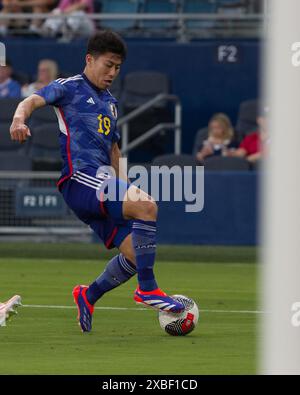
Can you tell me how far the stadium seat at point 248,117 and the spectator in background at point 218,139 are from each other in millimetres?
1039

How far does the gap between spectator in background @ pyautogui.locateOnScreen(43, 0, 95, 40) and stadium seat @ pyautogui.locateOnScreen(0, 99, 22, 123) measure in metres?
1.98

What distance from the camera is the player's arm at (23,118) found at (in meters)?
6.88

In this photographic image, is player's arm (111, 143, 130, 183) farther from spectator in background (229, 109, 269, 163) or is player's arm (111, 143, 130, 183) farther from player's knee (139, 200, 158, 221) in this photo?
spectator in background (229, 109, 269, 163)

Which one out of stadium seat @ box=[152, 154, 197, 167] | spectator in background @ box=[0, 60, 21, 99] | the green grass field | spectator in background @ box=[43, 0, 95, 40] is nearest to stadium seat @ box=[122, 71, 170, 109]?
spectator in background @ box=[43, 0, 95, 40]

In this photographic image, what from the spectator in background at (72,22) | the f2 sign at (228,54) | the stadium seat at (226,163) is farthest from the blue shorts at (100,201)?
the f2 sign at (228,54)

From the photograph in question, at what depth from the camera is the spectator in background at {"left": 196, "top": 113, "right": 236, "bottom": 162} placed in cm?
1706

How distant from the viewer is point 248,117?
18.4 meters

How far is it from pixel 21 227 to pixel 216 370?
398 inches

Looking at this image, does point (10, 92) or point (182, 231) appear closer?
point (182, 231)

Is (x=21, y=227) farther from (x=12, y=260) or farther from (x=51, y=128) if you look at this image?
(x=51, y=128)

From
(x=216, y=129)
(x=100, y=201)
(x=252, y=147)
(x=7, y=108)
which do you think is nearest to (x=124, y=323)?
(x=100, y=201)

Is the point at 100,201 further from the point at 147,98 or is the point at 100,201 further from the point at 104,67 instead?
the point at 147,98

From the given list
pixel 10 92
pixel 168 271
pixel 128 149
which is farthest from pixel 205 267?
pixel 10 92

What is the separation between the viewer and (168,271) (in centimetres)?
1355
